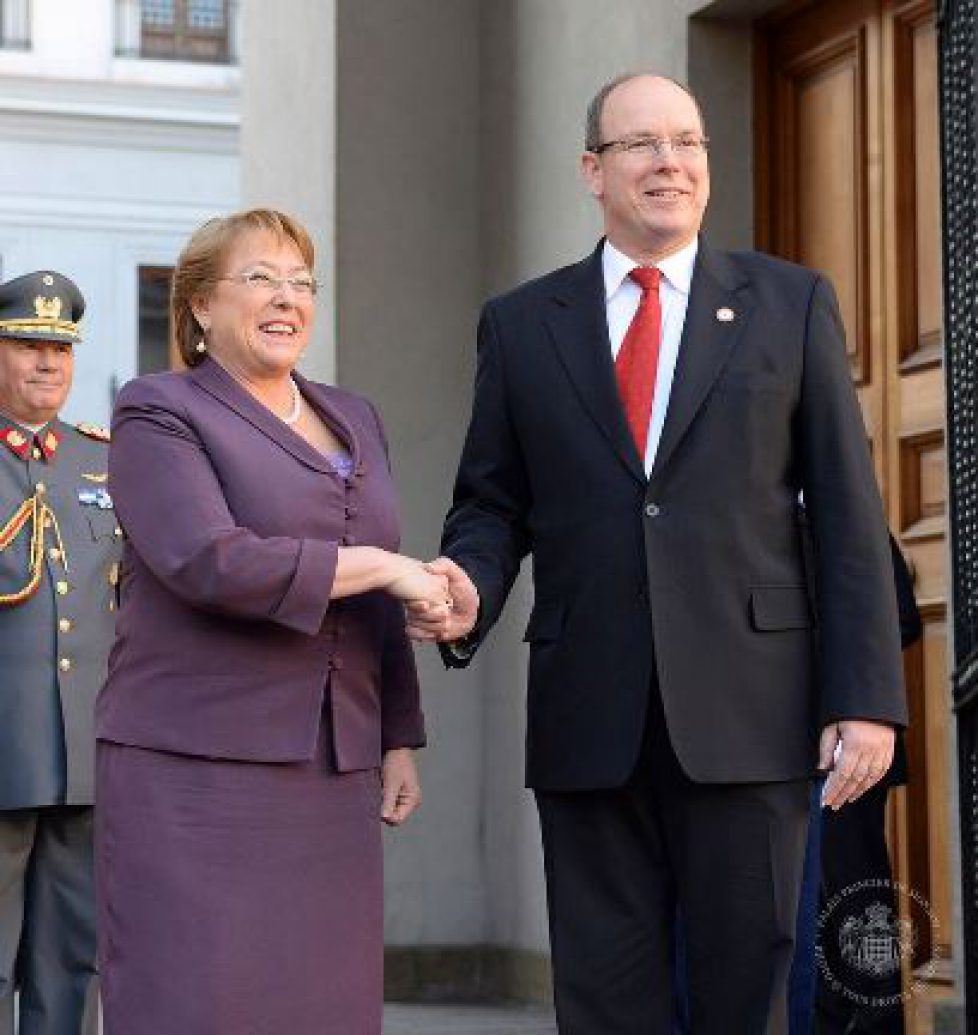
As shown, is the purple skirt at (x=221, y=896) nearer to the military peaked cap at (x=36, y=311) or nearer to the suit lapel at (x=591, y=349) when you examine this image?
the suit lapel at (x=591, y=349)

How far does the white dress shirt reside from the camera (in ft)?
14.4

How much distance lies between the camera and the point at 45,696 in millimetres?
6086

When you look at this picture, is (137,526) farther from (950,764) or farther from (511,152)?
(511,152)

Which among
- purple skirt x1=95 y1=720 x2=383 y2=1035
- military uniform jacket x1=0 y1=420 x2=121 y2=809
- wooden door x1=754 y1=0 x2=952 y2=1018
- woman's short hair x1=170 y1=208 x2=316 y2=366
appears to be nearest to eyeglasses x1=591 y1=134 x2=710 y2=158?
woman's short hair x1=170 y1=208 x2=316 y2=366

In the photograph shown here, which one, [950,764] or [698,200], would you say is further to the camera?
[950,764]

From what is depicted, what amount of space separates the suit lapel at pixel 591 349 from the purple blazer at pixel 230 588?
1.53 feet

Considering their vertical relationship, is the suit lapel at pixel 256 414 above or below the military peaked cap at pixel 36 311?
below

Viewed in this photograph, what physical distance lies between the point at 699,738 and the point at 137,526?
39.3 inches

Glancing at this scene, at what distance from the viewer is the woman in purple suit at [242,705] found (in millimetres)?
4445

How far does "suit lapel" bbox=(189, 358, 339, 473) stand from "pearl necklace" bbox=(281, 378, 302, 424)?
0.15 feet

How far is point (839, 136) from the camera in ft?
22.9

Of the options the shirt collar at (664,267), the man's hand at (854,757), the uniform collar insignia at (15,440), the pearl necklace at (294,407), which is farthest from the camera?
the uniform collar insignia at (15,440)

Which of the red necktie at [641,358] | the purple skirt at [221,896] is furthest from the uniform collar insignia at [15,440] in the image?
the red necktie at [641,358]

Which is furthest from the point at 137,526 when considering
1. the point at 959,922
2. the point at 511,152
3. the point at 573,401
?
the point at 511,152
